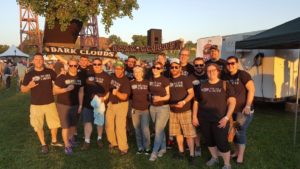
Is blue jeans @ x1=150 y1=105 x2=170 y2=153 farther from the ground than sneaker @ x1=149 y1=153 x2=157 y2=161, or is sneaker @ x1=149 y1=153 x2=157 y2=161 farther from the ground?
blue jeans @ x1=150 y1=105 x2=170 y2=153

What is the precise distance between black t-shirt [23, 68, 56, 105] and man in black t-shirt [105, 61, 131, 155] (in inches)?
47.4

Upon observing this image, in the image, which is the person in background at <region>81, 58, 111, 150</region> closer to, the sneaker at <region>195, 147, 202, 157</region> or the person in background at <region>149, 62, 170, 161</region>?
the person in background at <region>149, 62, 170, 161</region>

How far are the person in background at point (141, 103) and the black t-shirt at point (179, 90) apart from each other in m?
0.53

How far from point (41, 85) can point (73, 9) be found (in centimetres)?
1179

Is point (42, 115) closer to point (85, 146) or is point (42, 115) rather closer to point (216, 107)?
point (85, 146)

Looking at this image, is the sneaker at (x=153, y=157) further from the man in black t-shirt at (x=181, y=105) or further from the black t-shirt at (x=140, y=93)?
the black t-shirt at (x=140, y=93)

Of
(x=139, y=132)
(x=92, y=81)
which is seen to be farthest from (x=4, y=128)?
(x=139, y=132)

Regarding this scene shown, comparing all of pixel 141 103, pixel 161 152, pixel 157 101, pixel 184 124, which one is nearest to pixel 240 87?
pixel 184 124

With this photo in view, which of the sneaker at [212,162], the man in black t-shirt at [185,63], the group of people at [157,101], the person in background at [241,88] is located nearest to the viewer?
the group of people at [157,101]

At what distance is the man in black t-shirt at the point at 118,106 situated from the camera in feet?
18.2

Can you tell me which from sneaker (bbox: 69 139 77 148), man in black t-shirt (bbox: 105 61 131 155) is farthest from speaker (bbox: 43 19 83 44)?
man in black t-shirt (bbox: 105 61 131 155)

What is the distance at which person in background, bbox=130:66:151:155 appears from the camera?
17.9 ft

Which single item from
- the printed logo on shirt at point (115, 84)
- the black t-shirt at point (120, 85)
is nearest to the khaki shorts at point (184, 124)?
the black t-shirt at point (120, 85)

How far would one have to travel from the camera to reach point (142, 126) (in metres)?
5.61
